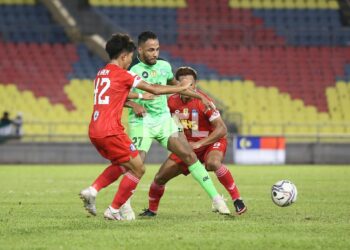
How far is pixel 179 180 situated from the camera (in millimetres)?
21172

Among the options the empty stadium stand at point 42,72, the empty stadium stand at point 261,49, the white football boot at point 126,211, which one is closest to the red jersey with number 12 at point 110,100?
the white football boot at point 126,211

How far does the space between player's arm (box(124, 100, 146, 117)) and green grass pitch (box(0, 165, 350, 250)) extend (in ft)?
4.13

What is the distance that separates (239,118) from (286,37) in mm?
7502

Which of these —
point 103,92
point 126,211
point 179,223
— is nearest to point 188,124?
point 126,211

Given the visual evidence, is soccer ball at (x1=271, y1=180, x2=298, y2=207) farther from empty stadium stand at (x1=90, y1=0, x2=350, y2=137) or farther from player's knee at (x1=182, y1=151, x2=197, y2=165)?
empty stadium stand at (x1=90, y1=0, x2=350, y2=137)

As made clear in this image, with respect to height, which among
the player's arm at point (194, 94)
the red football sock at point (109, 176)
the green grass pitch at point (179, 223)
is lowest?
the green grass pitch at point (179, 223)

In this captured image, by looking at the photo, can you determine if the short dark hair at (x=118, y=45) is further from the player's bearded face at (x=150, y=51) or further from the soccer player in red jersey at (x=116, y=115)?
the player's bearded face at (x=150, y=51)

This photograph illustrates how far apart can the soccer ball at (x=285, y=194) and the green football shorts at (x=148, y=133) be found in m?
1.74

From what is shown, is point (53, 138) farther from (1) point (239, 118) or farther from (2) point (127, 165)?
(2) point (127, 165)

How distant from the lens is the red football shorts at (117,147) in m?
9.93

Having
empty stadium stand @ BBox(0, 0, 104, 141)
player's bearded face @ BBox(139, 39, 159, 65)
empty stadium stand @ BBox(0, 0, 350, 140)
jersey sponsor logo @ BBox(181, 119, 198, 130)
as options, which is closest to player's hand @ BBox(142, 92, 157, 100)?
player's bearded face @ BBox(139, 39, 159, 65)

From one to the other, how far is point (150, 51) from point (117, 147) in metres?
1.57

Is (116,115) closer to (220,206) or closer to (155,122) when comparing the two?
(155,122)

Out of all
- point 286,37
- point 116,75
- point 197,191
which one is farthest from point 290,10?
point 116,75
